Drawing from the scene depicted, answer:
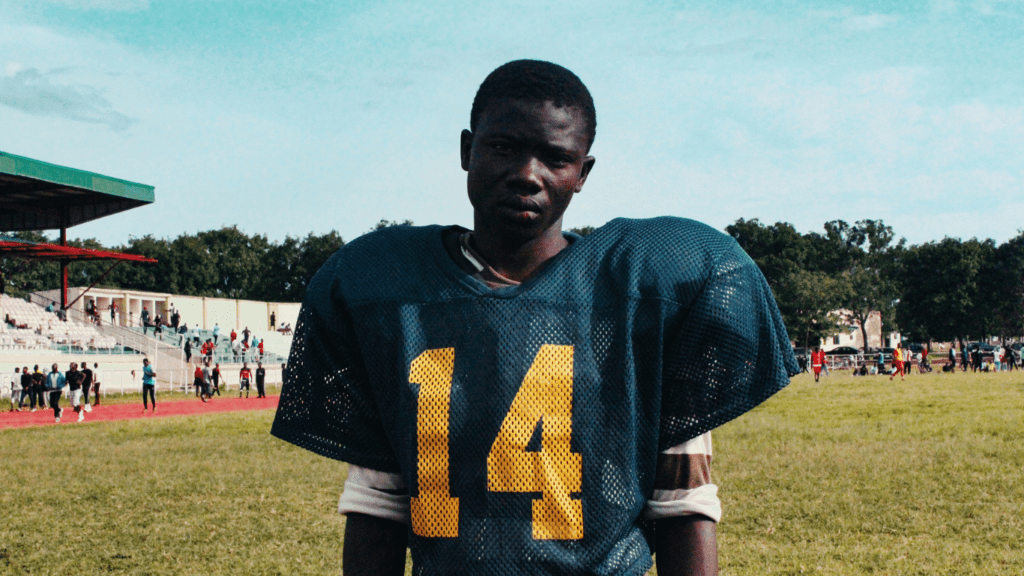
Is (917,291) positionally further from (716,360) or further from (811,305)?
(716,360)

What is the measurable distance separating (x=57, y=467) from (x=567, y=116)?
12.4m

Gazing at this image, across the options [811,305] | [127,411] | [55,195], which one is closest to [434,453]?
[127,411]

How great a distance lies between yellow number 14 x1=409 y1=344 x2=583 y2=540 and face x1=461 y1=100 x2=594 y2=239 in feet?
0.95

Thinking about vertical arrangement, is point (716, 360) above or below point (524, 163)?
below

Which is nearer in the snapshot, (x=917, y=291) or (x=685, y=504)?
(x=685, y=504)

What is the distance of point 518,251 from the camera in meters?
1.84

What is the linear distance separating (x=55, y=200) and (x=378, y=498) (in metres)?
42.9

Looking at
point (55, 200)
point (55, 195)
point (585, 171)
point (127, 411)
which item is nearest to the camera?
point (585, 171)

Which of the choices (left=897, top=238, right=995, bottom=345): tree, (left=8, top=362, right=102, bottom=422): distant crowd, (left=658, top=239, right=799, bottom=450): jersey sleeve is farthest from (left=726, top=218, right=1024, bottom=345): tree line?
(left=658, top=239, right=799, bottom=450): jersey sleeve

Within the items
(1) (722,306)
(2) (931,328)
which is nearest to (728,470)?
(1) (722,306)

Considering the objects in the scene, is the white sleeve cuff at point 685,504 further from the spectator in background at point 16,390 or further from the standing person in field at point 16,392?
the standing person in field at point 16,392

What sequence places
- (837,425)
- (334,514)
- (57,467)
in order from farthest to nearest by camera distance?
(837,425)
(57,467)
(334,514)

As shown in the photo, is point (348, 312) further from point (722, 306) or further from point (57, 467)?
point (57, 467)

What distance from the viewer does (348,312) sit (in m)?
1.89
